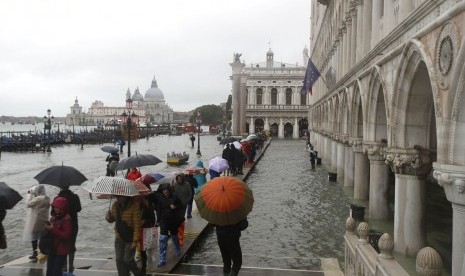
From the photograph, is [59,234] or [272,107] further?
[272,107]

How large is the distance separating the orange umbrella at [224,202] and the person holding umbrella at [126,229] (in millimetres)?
1200

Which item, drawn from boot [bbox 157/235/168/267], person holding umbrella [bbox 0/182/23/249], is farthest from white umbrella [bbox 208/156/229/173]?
person holding umbrella [bbox 0/182/23/249]

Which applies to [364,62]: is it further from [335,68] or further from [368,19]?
[335,68]

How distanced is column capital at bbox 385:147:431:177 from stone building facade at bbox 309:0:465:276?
0.02 meters

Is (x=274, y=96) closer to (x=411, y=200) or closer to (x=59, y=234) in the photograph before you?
(x=411, y=200)

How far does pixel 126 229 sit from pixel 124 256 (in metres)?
0.44

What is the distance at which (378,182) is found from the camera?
43.4 ft

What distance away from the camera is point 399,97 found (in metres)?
10.1

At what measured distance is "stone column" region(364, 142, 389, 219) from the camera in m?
13.1

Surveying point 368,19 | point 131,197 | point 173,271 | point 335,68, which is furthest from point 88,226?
point 335,68

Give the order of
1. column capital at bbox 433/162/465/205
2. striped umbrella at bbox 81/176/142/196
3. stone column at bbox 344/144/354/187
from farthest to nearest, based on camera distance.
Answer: stone column at bbox 344/144/354/187
striped umbrella at bbox 81/176/142/196
column capital at bbox 433/162/465/205

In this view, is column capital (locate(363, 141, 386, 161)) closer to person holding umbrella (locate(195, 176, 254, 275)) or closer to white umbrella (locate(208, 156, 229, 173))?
white umbrella (locate(208, 156, 229, 173))

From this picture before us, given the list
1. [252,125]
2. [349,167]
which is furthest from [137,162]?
[252,125]

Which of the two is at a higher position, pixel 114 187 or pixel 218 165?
pixel 114 187
